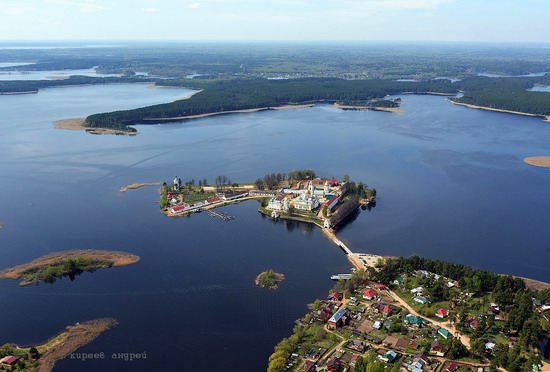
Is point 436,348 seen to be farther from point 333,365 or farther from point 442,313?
point 333,365

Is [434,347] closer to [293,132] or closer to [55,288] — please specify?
[55,288]

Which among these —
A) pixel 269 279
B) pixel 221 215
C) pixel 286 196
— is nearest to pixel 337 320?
pixel 269 279

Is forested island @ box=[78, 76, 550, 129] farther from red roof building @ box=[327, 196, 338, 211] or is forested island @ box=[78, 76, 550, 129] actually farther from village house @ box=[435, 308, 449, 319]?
village house @ box=[435, 308, 449, 319]

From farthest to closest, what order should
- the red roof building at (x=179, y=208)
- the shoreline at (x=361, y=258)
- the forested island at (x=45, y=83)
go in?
the forested island at (x=45, y=83) < the red roof building at (x=179, y=208) < the shoreline at (x=361, y=258)

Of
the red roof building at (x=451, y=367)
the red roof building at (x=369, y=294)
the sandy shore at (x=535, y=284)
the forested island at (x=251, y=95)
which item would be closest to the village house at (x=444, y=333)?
the red roof building at (x=451, y=367)

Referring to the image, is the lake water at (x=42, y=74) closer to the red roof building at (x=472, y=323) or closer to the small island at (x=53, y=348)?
the small island at (x=53, y=348)
